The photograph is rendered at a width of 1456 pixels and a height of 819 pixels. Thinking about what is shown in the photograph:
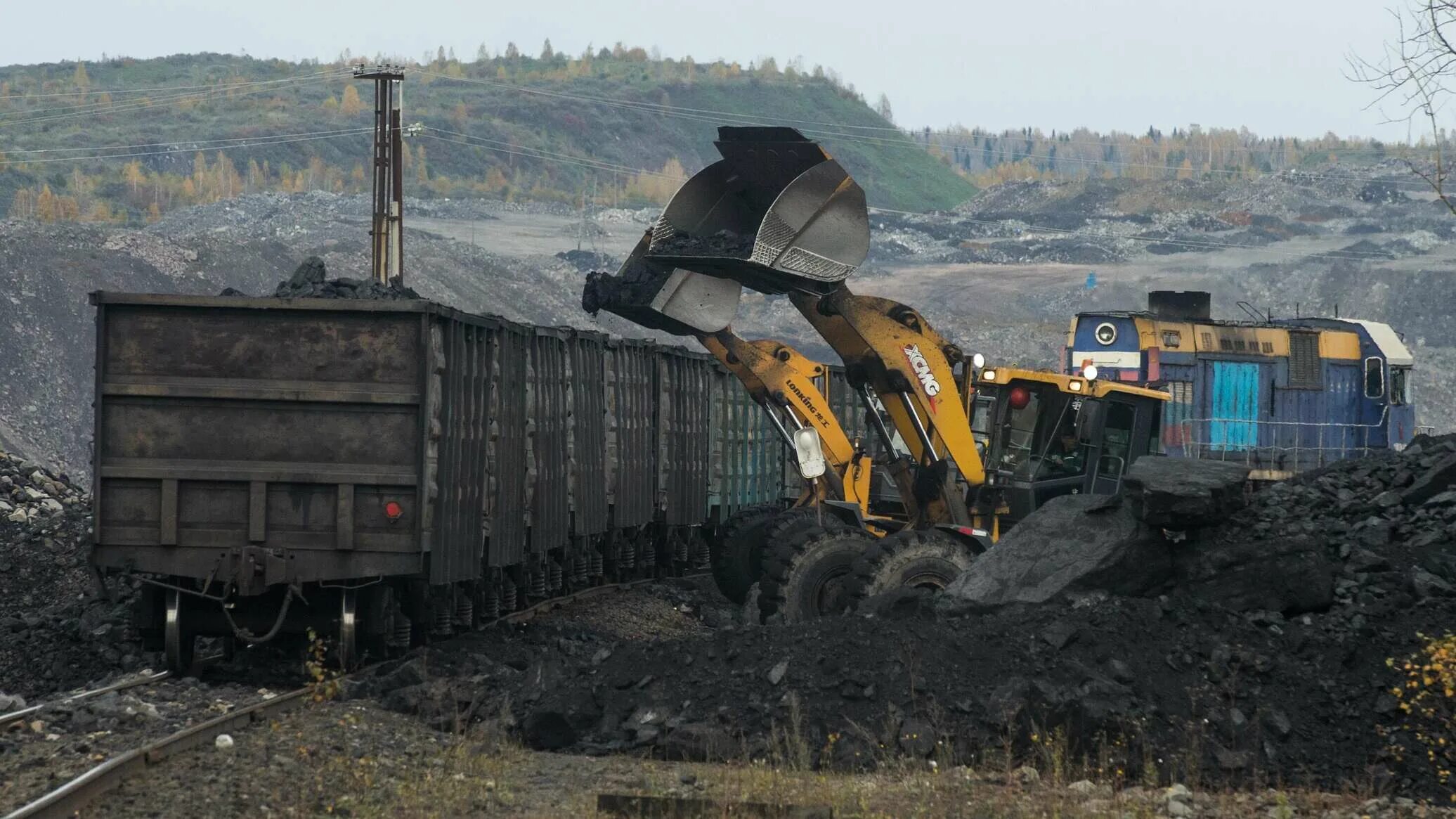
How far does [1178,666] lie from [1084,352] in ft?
69.8

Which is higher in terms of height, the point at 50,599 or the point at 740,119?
the point at 740,119

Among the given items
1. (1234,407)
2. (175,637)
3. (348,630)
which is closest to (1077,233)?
(1234,407)

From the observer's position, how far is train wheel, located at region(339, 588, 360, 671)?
12.7m

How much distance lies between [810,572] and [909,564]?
3.32 feet

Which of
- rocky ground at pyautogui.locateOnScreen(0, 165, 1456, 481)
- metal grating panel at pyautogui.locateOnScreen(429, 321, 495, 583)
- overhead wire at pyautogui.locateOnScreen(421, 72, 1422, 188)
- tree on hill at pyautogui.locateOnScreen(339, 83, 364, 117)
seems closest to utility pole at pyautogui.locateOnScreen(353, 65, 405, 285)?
rocky ground at pyautogui.locateOnScreen(0, 165, 1456, 481)

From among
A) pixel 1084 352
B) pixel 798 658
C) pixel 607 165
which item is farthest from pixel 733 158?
pixel 607 165

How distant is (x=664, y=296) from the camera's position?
53.2 feet

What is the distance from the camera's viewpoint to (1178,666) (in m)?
11.0

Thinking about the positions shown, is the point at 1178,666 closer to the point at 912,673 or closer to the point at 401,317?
the point at 912,673

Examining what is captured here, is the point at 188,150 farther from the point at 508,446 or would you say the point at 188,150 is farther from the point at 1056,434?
the point at 508,446

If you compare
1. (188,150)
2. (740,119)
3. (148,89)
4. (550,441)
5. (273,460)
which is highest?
(148,89)

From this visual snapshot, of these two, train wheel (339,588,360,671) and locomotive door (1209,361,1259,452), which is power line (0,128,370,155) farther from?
train wheel (339,588,360,671)

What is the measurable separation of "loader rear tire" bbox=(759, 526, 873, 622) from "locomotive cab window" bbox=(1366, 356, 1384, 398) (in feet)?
65.7

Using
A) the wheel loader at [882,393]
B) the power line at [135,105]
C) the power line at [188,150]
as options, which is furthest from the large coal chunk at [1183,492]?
the power line at [135,105]
